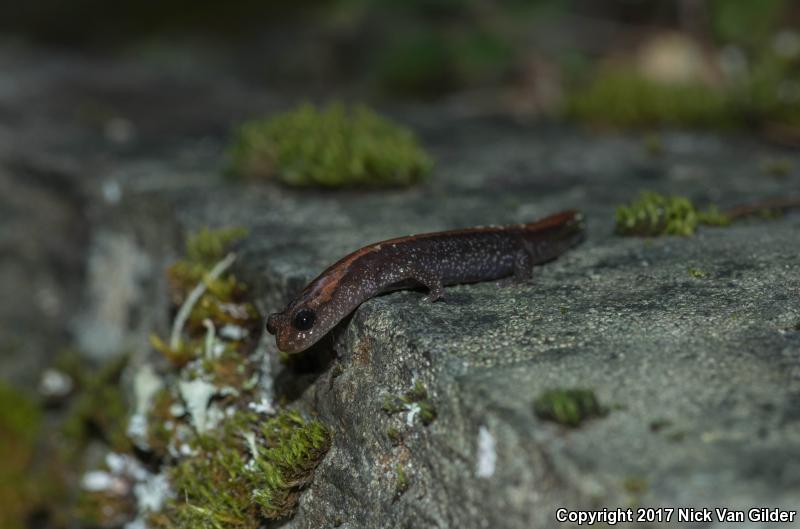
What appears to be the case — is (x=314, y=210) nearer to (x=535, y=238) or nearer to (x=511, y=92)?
(x=535, y=238)

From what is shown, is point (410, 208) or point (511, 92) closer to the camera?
point (410, 208)

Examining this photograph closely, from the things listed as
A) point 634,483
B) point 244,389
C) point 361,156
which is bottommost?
point 244,389

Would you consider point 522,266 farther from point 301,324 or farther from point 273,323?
point 273,323

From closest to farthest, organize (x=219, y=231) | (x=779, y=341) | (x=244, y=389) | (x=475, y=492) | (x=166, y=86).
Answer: (x=475, y=492) < (x=779, y=341) < (x=244, y=389) < (x=219, y=231) < (x=166, y=86)

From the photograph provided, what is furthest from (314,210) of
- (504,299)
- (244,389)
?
(504,299)

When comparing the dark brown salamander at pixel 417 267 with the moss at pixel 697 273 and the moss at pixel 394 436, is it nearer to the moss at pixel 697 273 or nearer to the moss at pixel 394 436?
the moss at pixel 394 436

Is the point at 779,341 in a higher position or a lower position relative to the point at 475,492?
higher

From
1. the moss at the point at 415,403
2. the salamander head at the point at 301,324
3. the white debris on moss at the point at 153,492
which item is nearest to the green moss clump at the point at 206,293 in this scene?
the white debris on moss at the point at 153,492

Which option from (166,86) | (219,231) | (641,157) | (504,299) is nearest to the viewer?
(504,299)
